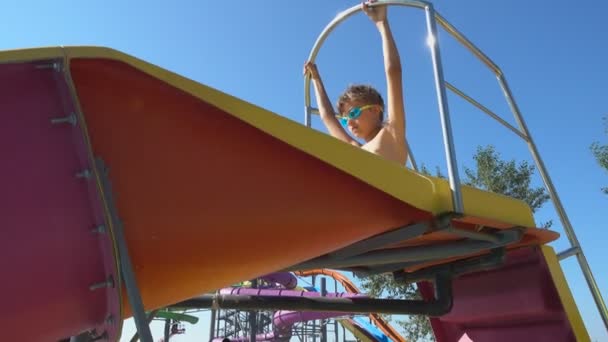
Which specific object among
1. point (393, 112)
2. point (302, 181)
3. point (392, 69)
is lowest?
point (302, 181)

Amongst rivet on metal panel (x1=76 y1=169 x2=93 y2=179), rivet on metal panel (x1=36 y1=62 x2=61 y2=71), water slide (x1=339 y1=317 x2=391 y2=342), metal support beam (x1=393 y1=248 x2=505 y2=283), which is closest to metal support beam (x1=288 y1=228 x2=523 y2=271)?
metal support beam (x1=393 y1=248 x2=505 y2=283)

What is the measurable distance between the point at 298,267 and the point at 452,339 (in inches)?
38.8

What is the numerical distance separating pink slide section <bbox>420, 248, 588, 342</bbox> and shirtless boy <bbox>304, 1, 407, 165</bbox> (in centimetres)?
71

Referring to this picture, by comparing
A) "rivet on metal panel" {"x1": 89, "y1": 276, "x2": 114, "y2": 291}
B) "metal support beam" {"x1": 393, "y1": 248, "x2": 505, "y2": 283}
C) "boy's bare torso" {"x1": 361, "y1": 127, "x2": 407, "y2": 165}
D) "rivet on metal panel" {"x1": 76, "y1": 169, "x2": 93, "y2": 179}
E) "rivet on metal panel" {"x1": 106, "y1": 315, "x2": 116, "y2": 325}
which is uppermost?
"boy's bare torso" {"x1": 361, "y1": 127, "x2": 407, "y2": 165}

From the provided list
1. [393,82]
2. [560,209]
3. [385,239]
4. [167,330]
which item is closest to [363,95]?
[393,82]

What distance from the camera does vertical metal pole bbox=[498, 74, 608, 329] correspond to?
6.90ft

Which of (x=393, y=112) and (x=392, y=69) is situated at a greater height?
(x=392, y=69)

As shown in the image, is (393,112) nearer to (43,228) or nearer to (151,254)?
(151,254)

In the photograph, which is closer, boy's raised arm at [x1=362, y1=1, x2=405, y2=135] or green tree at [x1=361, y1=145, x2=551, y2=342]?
boy's raised arm at [x1=362, y1=1, x2=405, y2=135]

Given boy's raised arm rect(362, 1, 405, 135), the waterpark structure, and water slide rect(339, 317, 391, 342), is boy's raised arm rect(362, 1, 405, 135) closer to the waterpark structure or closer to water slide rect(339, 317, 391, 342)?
the waterpark structure

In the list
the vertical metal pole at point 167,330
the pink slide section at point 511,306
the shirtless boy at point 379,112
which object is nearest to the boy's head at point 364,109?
the shirtless boy at point 379,112

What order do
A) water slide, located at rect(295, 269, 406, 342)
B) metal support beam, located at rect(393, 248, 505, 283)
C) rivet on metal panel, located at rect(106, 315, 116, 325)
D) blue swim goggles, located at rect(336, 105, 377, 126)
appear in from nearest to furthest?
1. rivet on metal panel, located at rect(106, 315, 116, 325)
2. metal support beam, located at rect(393, 248, 505, 283)
3. blue swim goggles, located at rect(336, 105, 377, 126)
4. water slide, located at rect(295, 269, 406, 342)

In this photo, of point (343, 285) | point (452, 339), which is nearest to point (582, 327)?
point (452, 339)

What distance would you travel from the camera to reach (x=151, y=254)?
1.18m
